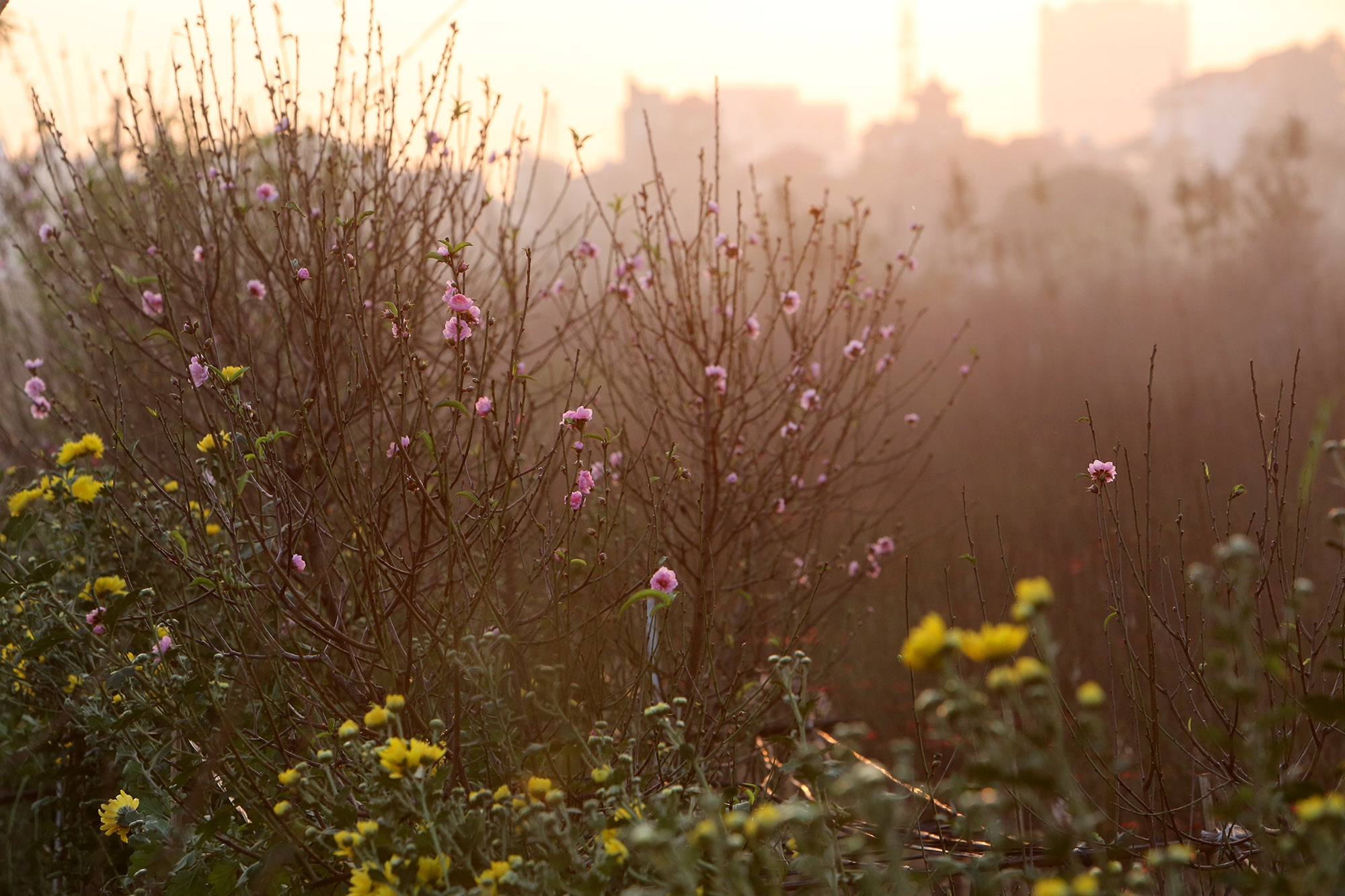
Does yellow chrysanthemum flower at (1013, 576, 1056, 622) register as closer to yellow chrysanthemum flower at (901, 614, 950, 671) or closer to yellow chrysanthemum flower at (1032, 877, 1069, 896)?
yellow chrysanthemum flower at (901, 614, 950, 671)

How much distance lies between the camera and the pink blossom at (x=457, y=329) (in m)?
1.96

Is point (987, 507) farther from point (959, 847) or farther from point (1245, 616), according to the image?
point (1245, 616)

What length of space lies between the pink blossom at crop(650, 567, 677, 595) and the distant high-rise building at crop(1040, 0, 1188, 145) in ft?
483

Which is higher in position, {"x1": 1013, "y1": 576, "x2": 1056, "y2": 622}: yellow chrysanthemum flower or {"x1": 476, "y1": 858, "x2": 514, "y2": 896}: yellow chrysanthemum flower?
{"x1": 1013, "y1": 576, "x2": 1056, "y2": 622}: yellow chrysanthemum flower

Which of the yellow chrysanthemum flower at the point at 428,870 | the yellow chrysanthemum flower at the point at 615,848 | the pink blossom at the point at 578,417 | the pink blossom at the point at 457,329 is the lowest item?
the yellow chrysanthemum flower at the point at 428,870

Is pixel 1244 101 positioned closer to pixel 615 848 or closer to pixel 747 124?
pixel 747 124

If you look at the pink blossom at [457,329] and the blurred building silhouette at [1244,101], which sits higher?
the blurred building silhouette at [1244,101]

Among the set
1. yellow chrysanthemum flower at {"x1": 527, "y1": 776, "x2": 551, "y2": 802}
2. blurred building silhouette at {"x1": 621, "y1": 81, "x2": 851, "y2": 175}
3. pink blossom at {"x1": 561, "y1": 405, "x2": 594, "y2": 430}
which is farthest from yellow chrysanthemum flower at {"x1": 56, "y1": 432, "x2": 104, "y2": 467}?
blurred building silhouette at {"x1": 621, "y1": 81, "x2": 851, "y2": 175}

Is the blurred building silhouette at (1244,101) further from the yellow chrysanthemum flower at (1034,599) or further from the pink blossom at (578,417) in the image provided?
the yellow chrysanthemum flower at (1034,599)

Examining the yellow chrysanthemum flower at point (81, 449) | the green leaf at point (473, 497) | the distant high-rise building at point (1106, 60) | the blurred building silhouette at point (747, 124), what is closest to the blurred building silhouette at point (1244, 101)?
the blurred building silhouette at point (747, 124)

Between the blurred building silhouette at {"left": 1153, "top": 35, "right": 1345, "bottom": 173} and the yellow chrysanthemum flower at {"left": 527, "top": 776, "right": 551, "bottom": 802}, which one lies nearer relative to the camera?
the yellow chrysanthemum flower at {"left": 527, "top": 776, "right": 551, "bottom": 802}

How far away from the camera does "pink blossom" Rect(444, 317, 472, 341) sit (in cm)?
196

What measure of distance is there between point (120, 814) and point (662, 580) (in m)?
1.28

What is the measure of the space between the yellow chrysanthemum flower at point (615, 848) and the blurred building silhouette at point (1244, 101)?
191 ft
